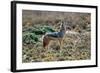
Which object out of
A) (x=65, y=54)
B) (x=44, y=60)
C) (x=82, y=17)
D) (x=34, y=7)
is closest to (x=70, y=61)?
(x=65, y=54)

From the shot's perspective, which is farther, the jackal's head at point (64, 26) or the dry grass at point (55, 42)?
the jackal's head at point (64, 26)

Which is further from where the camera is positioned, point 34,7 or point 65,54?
point 65,54

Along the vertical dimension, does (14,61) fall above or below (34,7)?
below

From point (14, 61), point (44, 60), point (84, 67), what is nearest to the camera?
point (14, 61)

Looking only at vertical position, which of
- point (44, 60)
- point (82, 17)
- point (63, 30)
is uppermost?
point (82, 17)

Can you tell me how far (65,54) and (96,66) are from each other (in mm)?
334

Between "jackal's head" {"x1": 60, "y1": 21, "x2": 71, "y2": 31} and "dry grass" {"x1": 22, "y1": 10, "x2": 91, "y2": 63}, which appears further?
"jackal's head" {"x1": 60, "y1": 21, "x2": 71, "y2": 31}

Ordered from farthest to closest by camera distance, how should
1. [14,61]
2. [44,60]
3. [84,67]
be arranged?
[84,67] → [44,60] → [14,61]

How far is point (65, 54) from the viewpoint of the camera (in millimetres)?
1822

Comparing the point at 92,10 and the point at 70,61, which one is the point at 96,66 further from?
the point at 92,10

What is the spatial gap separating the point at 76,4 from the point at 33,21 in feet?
1.38

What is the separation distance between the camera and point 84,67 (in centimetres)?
188

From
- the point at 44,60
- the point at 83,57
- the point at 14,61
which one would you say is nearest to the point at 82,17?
the point at 83,57

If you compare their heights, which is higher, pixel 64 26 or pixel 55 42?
pixel 64 26
